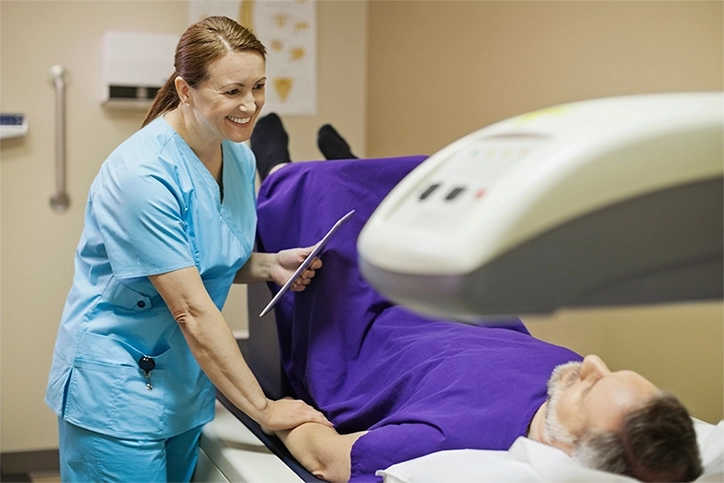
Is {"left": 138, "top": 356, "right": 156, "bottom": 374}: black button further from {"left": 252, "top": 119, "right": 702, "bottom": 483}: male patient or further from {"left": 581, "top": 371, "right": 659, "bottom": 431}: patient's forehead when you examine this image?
{"left": 581, "top": 371, "right": 659, "bottom": 431}: patient's forehead

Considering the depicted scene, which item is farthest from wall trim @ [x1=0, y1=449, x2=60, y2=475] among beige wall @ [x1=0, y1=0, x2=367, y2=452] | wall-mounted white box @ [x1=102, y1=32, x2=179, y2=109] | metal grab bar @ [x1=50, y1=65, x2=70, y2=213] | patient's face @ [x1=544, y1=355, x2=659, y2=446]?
patient's face @ [x1=544, y1=355, x2=659, y2=446]

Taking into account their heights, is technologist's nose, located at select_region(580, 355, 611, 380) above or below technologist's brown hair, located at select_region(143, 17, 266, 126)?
below

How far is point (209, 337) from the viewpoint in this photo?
159cm

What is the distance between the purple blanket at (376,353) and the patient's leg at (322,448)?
0.07 metres

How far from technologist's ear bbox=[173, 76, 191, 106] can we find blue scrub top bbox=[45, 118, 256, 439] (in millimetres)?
69

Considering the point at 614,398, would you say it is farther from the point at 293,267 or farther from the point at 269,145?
the point at 269,145

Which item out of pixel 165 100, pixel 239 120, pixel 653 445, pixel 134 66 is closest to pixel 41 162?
pixel 134 66

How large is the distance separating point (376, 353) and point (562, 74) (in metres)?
1.21

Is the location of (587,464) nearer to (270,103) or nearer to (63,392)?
(63,392)

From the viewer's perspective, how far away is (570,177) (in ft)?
1.90

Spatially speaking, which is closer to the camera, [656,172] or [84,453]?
[656,172]

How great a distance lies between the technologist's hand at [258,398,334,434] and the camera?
171cm

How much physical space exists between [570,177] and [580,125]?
2.5 inches

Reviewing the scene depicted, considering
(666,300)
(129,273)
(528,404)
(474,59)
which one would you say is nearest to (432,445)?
(528,404)
